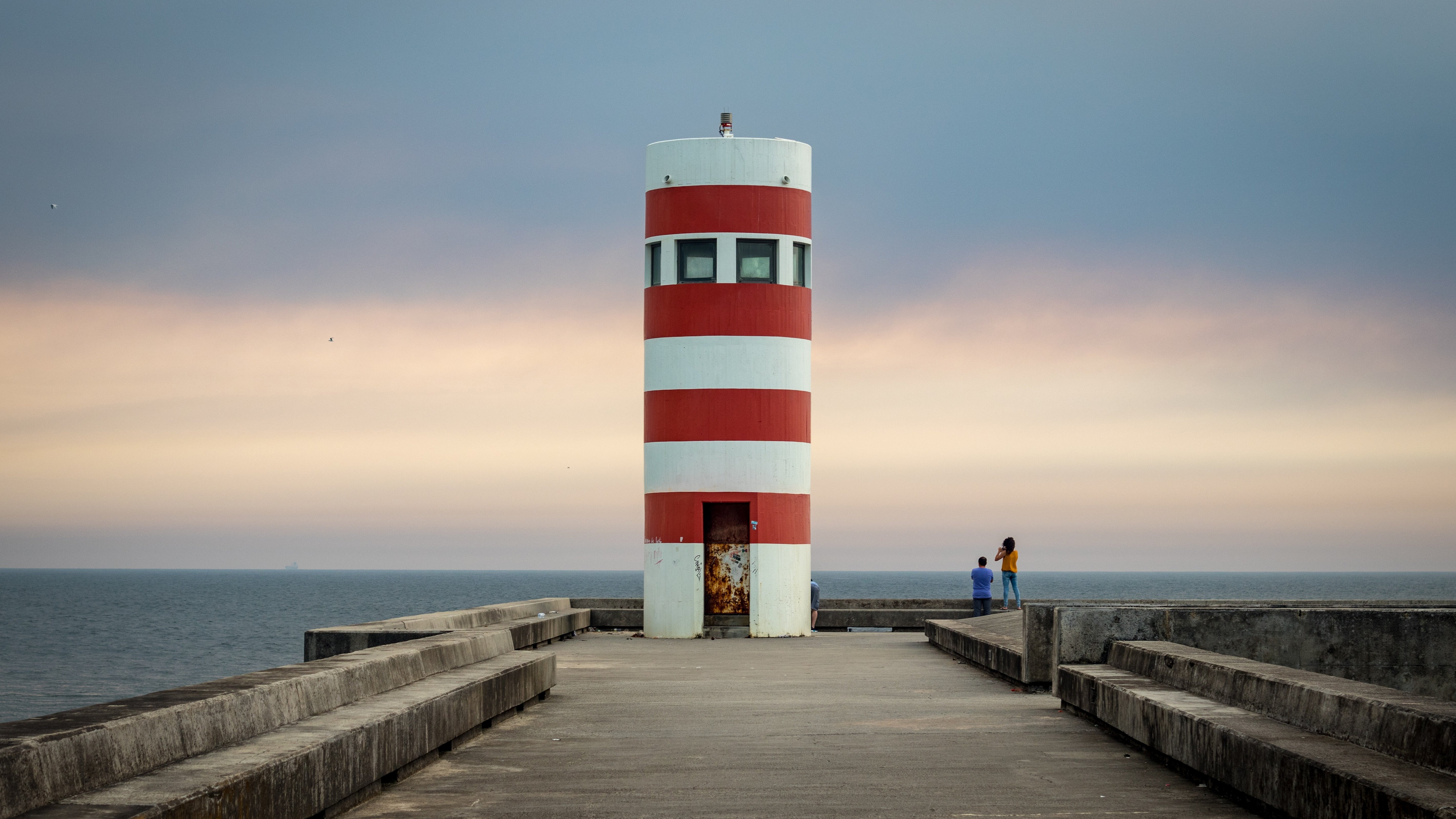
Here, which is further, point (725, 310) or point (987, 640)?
point (725, 310)

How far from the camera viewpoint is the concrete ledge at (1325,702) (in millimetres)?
7031

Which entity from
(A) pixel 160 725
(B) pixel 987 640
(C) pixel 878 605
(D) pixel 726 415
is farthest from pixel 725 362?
(A) pixel 160 725

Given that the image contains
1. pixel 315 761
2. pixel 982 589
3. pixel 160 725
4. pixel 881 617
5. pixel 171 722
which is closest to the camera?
pixel 160 725

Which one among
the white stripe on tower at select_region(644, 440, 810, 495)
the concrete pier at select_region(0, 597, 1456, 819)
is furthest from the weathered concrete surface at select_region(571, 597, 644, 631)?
the concrete pier at select_region(0, 597, 1456, 819)

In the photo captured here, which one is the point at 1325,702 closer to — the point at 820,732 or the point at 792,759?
the point at 792,759

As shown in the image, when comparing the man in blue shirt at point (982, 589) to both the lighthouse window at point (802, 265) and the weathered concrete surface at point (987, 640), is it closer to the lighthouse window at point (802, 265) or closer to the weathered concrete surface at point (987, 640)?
the weathered concrete surface at point (987, 640)

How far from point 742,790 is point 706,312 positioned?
51.6 ft

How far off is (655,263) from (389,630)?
34.8 ft

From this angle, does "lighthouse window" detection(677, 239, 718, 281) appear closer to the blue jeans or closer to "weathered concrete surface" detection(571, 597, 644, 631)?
"weathered concrete surface" detection(571, 597, 644, 631)

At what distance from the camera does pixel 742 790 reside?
29.0 ft

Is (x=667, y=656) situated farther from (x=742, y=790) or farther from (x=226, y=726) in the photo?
(x=226, y=726)

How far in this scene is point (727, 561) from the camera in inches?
968

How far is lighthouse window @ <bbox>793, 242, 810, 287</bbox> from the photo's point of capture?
81.0 ft

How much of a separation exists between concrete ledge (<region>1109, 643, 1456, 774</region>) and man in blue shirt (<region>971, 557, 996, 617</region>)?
14879mm
